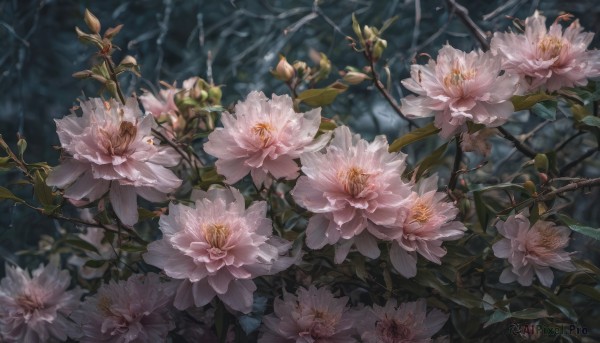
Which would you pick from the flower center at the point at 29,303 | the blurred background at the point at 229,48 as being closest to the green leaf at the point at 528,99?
the blurred background at the point at 229,48

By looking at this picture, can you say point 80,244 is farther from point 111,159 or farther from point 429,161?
point 429,161

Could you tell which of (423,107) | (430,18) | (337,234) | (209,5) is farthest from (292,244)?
(209,5)

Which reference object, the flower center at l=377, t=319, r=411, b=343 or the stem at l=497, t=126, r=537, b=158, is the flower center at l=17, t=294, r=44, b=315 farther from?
the stem at l=497, t=126, r=537, b=158

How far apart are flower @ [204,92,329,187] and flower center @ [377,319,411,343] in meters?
0.17

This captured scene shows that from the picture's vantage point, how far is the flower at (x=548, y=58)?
0.76 meters

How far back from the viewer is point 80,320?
79 centimetres

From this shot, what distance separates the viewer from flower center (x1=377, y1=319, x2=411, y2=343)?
2.40 ft

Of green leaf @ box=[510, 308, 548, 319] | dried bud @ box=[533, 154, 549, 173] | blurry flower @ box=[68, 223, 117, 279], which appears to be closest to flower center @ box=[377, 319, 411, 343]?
green leaf @ box=[510, 308, 548, 319]

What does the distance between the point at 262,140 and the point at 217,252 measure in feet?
0.37

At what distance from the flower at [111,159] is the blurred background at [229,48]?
0.42m

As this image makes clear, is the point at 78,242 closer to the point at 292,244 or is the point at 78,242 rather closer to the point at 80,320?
the point at 80,320

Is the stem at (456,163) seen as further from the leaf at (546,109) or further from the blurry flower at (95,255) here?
the blurry flower at (95,255)

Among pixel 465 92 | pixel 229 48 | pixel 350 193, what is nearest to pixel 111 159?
pixel 350 193

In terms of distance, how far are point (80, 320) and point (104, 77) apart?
0.26m
